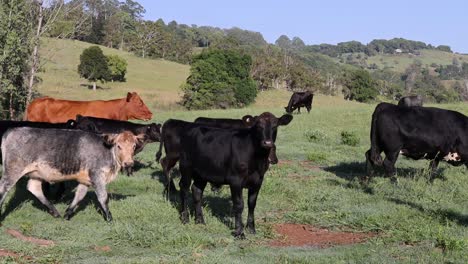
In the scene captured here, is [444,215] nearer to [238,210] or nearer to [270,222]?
[270,222]

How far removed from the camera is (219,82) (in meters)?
58.9

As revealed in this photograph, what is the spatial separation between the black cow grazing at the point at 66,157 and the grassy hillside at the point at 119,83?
37250mm

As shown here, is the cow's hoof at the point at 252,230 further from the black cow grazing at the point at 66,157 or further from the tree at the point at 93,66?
the tree at the point at 93,66

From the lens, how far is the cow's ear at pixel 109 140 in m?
8.32

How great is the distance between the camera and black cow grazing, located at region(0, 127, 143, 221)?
26.0ft

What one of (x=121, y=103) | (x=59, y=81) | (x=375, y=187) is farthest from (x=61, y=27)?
(x=59, y=81)

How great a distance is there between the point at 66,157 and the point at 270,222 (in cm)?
328

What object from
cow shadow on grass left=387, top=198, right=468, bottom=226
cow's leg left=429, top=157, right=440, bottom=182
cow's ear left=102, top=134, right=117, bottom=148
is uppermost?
cow's ear left=102, top=134, right=117, bottom=148

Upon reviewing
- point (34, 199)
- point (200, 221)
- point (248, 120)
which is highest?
point (248, 120)

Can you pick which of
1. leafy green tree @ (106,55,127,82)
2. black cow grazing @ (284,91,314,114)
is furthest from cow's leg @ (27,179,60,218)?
leafy green tree @ (106,55,127,82)

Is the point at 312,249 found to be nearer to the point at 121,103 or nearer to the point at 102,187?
the point at 102,187

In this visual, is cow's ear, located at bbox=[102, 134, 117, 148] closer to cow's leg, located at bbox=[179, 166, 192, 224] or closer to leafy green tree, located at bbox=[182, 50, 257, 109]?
cow's leg, located at bbox=[179, 166, 192, 224]

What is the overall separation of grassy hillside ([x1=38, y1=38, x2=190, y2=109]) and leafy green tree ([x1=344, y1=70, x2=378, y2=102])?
86.6ft

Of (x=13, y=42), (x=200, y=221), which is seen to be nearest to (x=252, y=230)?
(x=200, y=221)
